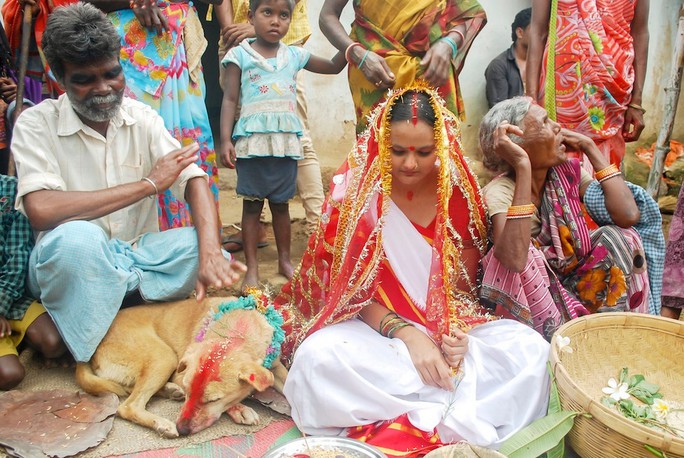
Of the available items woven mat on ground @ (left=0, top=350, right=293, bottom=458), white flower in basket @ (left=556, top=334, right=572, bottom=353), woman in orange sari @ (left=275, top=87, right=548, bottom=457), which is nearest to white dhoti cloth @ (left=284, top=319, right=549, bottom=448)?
woman in orange sari @ (left=275, top=87, right=548, bottom=457)

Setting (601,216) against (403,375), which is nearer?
(403,375)

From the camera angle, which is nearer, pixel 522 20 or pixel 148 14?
pixel 148 14

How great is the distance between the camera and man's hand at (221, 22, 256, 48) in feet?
14.7

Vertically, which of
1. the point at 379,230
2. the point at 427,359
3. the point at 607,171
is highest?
the point at 607,171

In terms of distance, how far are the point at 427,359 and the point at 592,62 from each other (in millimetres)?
2380

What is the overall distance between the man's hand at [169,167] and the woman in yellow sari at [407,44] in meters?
1.18

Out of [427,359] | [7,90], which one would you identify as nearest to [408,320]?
[427,359]

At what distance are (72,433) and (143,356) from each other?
1.56 ft

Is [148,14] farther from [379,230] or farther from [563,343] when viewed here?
[563,343]

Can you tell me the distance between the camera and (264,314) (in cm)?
313

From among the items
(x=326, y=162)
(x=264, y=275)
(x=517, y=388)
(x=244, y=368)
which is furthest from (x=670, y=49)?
(x=244, y=368)

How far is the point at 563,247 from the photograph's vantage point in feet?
10.8

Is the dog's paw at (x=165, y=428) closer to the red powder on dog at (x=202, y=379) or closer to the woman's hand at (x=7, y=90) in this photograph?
the red powder on dog at (x=202, y=379)

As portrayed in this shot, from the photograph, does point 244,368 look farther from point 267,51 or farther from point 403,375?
point 267,51
